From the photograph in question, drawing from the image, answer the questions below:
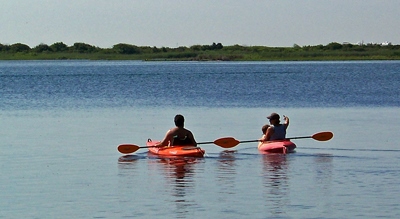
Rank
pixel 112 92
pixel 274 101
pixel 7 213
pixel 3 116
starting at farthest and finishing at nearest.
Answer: pixel 112 92 → pixel 274 101 → pixel 3 116 → pixel 7 213

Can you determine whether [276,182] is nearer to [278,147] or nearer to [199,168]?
[199,168]

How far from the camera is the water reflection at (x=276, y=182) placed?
1475cm

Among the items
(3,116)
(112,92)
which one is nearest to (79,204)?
(3,116)

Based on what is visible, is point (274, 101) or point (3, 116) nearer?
point (3, 116)

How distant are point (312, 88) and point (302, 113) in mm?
20401

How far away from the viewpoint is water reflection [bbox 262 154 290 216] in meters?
14.8

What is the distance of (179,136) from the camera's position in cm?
2091

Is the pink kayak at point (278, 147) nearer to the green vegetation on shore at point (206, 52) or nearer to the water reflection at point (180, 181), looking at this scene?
Answer: the water reflection at point (180, 181)

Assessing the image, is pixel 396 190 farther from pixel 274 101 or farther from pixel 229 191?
pixel 274 101

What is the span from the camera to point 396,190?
626 inches

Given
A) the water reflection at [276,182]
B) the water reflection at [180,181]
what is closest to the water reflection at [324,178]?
the water reflection at [276,182]

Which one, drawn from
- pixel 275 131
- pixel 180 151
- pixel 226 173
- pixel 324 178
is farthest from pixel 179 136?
pixel 324 178

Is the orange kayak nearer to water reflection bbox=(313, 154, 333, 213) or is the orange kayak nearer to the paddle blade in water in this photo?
water reflection bbox=(313, 154, 333, 213)

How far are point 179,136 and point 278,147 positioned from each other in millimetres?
2203
